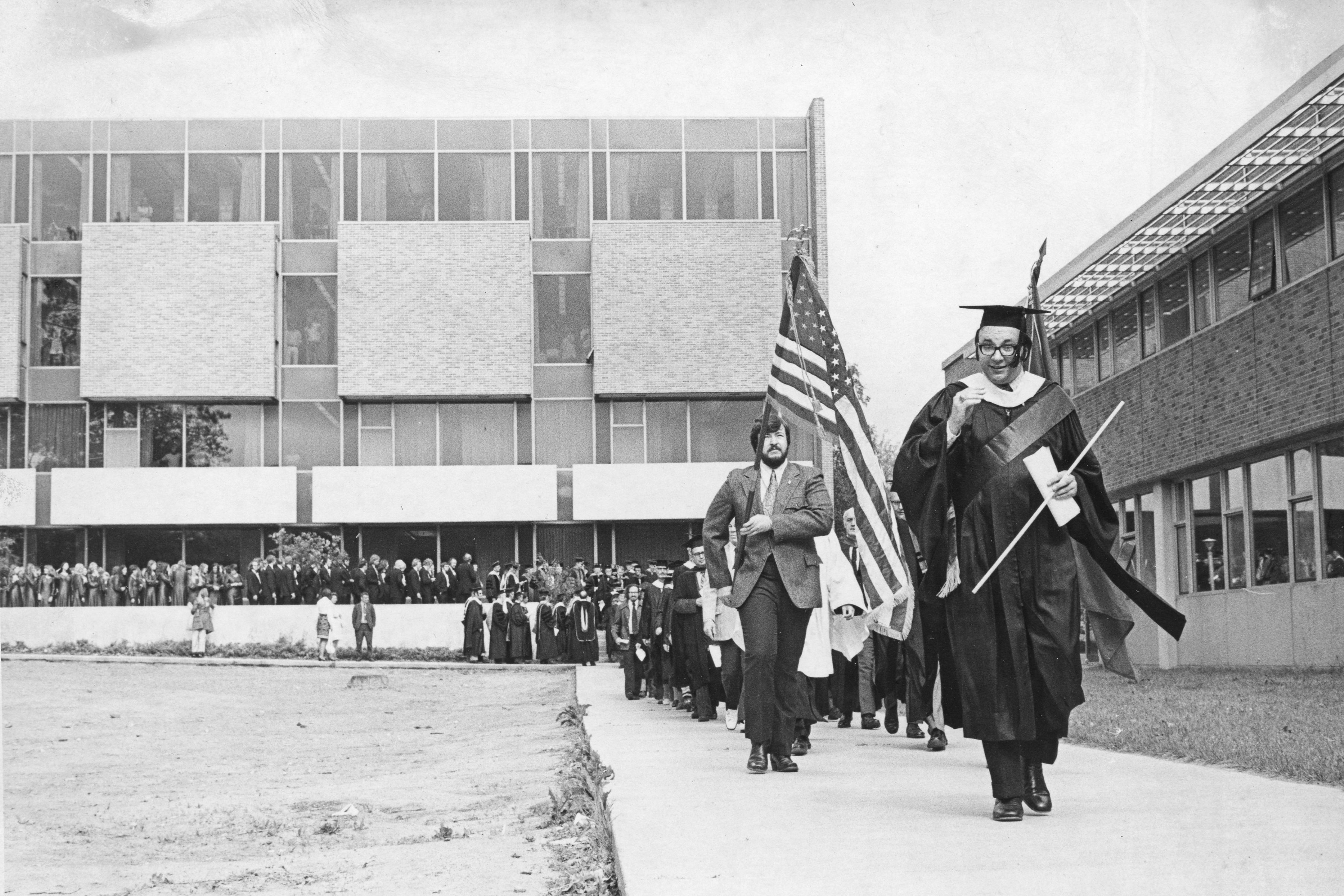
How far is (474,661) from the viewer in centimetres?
3778

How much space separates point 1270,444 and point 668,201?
81.8 feet

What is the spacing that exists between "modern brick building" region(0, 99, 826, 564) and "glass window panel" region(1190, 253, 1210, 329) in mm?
19409

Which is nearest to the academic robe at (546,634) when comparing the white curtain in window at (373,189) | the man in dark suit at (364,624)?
the man in dark suit at (364,624)

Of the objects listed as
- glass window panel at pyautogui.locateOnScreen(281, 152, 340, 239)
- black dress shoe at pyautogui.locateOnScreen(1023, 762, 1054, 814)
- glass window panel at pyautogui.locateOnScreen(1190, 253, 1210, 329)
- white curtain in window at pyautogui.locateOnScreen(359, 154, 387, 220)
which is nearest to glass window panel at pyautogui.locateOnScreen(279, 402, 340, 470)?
glass window panel at pyautogui.locateOnScreen(281, 152, 340, 239)

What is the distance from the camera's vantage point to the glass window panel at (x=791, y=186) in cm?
4506

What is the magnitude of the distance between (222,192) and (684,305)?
1306cm

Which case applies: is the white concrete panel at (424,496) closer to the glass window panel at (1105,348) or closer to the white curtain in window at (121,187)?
the white curtain in window at (121,187)

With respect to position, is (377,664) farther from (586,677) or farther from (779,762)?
(779,762)

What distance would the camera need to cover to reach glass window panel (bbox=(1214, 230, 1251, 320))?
75.8 feet

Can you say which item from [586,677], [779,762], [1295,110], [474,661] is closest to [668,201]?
[474,661]

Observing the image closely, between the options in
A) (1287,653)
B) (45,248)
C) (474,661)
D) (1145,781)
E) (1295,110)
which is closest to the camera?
(1145,781)

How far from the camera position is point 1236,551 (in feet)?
80.3

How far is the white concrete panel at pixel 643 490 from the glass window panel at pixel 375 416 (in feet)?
17.6

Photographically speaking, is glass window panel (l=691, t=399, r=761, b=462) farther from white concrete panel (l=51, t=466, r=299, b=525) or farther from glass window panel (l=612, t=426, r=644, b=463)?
white concrete panel (l=51, t=466, r=299, b=525)
